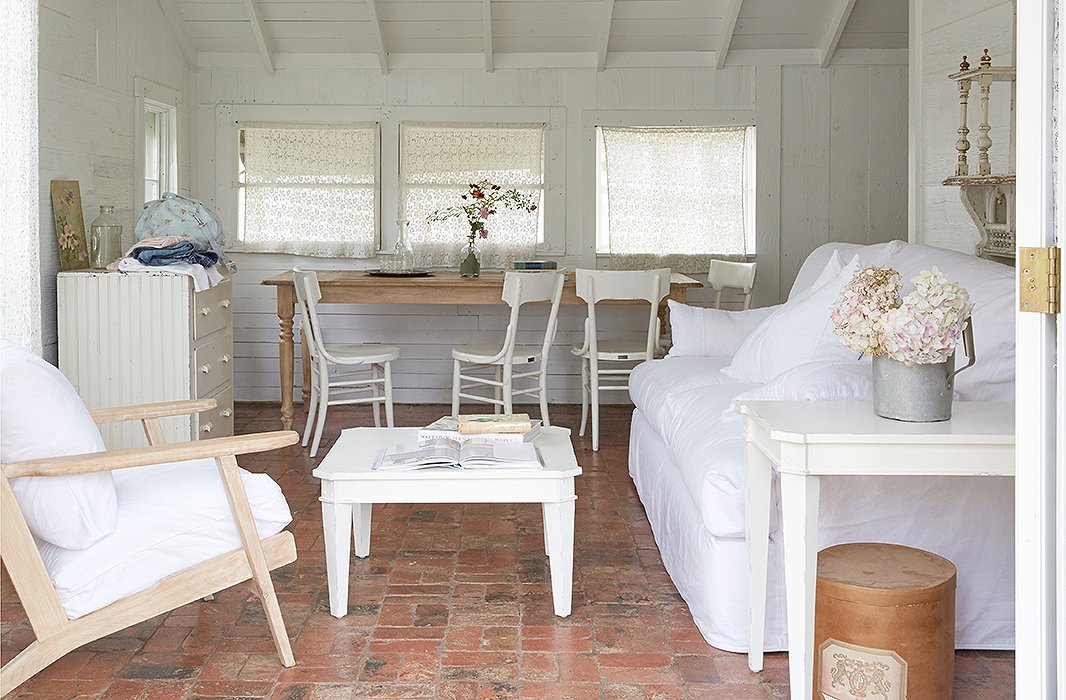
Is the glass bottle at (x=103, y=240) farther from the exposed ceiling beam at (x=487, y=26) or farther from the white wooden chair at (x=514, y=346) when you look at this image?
the exposed ceiling beam at (x=487, y=26)

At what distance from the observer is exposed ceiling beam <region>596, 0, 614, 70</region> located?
6.62m

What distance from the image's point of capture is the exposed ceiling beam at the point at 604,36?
662 cm

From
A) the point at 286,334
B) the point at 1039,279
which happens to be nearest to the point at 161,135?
the point at 286,334

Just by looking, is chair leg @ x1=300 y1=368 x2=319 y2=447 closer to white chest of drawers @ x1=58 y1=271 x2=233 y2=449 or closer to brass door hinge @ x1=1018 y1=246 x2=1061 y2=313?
white chest of drawers @ x1=58 y1=271 x2=233 y2=449

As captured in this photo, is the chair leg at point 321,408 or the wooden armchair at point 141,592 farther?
the chair leg at point 321,408

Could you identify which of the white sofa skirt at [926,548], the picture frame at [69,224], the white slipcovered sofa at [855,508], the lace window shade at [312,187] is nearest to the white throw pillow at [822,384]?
the white slipcovered sofa at [855,508]

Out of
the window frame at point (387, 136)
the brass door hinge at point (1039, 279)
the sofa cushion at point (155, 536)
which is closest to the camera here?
the brass door hinge at point (1039, 279)

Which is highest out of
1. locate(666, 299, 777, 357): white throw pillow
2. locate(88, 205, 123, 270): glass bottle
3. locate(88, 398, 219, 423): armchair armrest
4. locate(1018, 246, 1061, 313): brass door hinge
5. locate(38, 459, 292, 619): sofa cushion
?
locate(88, 205, 123, 270): glass bottle

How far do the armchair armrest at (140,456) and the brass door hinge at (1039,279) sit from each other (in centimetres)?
173

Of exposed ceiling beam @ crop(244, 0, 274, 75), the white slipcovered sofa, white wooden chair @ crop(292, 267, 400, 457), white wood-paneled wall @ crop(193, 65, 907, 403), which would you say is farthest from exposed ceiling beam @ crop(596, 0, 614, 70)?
the white slipcovered sofa

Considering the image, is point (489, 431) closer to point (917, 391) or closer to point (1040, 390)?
point (917, 391)

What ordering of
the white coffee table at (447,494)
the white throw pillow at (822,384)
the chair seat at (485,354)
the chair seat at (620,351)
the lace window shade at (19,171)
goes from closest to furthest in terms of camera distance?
1. the white throw pillow at (822,384)
2. the white coffee table at (447,494)
3. the lace window shade at (19,171)
4. the chair seat at (485,354)
5. the chair seat at (620,351)

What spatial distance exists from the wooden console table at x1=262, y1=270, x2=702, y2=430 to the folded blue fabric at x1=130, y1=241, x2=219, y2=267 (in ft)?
2.71

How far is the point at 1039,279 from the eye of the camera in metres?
1.77
